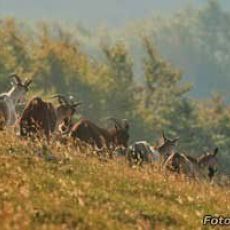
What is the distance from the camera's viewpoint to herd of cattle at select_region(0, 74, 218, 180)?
910 inches

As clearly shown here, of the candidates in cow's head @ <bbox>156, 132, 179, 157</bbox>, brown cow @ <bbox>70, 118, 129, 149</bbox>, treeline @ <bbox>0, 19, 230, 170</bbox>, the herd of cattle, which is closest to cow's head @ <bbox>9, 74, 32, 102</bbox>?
the herd of cattle

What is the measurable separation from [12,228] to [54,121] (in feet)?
47.2

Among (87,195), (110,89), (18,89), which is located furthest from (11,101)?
(110,89)

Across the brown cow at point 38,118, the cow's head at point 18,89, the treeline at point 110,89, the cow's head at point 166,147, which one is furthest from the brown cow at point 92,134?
the treeline at point 110,89

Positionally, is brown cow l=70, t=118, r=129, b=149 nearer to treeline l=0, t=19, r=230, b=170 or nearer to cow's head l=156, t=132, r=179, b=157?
cow's head l=156, t=132, r=179, b=157

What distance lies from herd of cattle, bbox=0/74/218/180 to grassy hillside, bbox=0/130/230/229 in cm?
364

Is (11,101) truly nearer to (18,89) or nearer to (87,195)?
(18,89)

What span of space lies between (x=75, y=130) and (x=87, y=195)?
12535 millimetres

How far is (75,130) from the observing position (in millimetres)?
26344

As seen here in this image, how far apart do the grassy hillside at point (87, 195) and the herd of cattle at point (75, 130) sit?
364cm

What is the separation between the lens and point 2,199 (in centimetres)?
1249

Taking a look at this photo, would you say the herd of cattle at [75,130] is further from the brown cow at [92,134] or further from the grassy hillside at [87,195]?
the grassy hillside at [87,195]

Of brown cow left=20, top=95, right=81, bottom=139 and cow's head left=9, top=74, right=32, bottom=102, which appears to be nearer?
brown cow left=20, top=95, right=81, bottom=139

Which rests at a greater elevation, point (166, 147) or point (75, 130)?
point (75, 130)
